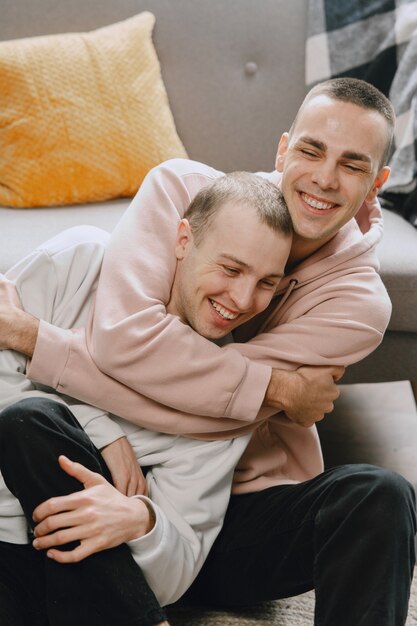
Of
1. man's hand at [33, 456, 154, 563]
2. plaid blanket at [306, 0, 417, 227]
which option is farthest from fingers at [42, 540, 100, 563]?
plaid blanket at [306, 0, 417, 227]

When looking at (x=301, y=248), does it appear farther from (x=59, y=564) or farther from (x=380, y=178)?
(x=59, y=564)

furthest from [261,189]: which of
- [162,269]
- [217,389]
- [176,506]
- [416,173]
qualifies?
[416,173]

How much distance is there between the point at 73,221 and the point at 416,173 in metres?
0.91

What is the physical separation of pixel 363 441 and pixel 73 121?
114 cm

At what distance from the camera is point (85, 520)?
1205 mm

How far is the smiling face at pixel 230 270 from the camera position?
1.35m

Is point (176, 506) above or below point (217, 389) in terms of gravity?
below

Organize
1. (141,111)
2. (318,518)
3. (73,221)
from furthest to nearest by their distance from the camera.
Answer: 1. (141,111)
2. (73,221)
3. (318,518)

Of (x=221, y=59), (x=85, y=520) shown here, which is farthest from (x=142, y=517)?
(x=221, y=59)

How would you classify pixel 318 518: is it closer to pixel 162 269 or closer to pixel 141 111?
pixel 162 269

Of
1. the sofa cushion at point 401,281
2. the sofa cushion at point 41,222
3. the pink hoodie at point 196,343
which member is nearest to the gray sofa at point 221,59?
the sofa cushion at point 41,222

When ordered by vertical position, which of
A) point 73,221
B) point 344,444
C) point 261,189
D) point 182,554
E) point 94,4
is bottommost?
point 344,444

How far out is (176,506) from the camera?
4.41 feet

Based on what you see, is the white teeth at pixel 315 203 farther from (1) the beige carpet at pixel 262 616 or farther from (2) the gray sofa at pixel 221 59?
(2) the gray sofa at pixel 221 59
